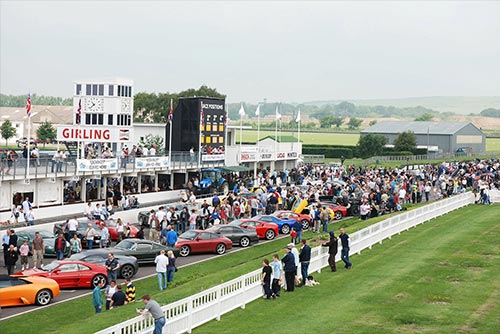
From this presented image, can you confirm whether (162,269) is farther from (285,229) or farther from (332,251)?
(285,229)

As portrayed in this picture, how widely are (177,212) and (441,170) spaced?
39301mm

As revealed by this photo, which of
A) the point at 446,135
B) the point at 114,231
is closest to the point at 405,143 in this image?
the point at 446,135

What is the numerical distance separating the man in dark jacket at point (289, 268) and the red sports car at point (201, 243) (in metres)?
12.1

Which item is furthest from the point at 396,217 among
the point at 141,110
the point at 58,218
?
the point at 141,110

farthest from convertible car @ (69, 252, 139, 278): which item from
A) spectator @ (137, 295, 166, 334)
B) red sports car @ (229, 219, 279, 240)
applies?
spectator @ (137, 295, 166, 334)

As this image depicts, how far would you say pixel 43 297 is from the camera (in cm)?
2405

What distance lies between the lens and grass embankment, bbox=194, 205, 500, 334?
17.9 meters

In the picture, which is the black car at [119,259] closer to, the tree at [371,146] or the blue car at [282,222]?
the blue car at [282,222]

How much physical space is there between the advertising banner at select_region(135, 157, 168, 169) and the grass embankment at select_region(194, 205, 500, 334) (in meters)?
24.9

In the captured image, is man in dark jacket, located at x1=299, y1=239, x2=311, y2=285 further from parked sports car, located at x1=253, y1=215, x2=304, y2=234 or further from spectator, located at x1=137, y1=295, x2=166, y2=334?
parked sports car, located at x1=253, y1=215, x2=304, y2=234

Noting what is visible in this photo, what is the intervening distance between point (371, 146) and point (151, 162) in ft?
239

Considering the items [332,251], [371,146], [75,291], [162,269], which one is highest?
[371,146]

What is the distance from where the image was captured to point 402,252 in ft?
96.0

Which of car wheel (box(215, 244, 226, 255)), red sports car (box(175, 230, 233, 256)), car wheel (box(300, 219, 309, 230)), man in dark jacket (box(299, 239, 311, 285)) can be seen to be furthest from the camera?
car wheel (box(300, 219, 309, 230))
